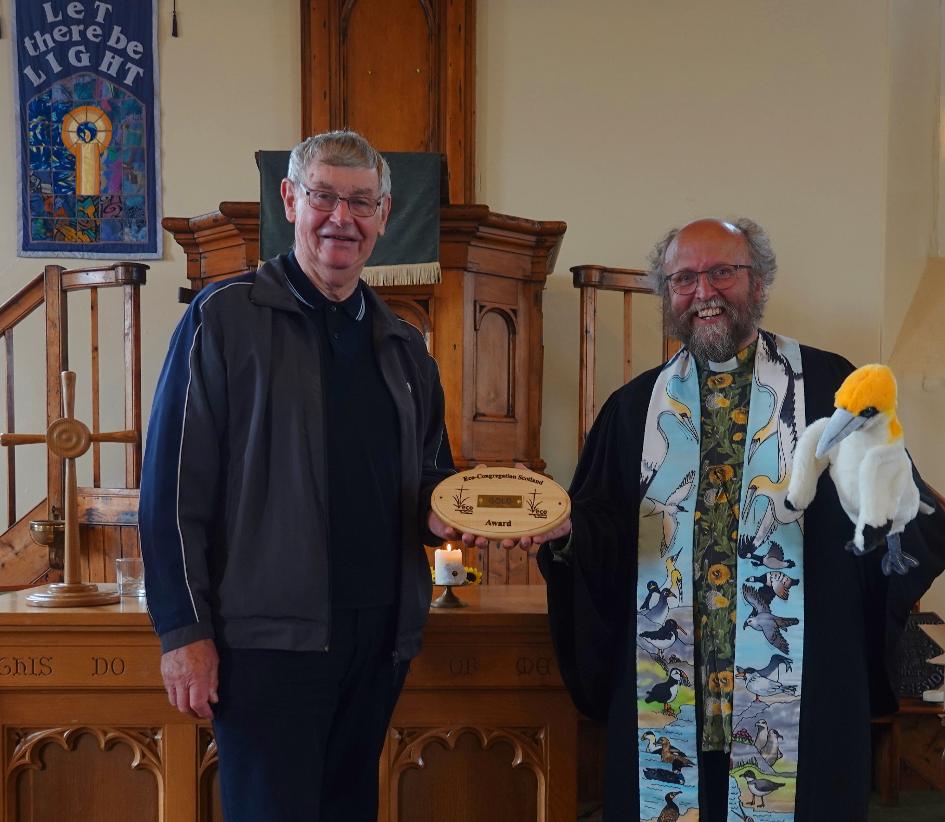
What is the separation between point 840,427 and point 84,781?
6.55 ft

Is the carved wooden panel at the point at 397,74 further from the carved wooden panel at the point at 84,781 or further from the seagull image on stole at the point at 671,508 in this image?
the carved wooden panel at the point at 84,781

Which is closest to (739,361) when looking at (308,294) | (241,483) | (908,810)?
(308,294)

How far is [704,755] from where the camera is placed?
2279 millimetres

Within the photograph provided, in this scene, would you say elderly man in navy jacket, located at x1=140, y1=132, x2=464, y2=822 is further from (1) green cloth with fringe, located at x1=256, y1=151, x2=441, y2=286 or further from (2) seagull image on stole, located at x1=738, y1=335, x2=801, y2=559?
(1) green cloth with fringe, located at x1=256, y1=151, x2=441, y2=286

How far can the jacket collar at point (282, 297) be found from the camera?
200cm

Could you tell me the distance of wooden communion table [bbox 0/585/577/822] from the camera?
249 cm

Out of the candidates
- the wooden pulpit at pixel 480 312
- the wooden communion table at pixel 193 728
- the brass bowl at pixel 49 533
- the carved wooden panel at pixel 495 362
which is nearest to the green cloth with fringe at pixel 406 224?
the wooden pulpit at pixel 480 312

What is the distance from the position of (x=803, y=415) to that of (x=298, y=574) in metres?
1.15

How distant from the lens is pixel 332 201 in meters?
2.03

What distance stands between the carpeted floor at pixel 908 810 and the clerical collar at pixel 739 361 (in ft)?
6.95

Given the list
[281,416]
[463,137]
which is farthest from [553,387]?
[281,416]

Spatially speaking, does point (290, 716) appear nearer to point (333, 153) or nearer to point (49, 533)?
point (333, 153)

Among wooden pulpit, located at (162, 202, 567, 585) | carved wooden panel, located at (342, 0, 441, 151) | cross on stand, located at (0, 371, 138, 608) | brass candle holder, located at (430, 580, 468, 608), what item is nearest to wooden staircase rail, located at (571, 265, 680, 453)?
wooden pulpit, located at (162, 202, 567, 585)

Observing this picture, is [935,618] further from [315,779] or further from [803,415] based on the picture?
[315,779]
